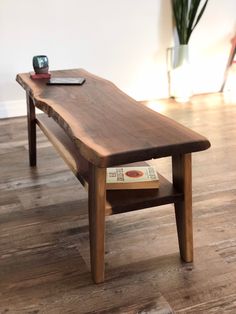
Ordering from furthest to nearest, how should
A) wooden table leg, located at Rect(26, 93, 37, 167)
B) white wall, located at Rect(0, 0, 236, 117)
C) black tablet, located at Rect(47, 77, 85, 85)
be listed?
1. white wall, located at Rect(0, 0, 236, 117)
2. wooden table leg, located at Rect(26, 93, 37, 167)
3. black tablet, located at Rect(47, 77, 85, 85)

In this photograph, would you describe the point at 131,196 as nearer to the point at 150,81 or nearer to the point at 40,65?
the point at 40,65

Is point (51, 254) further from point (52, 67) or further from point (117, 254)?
point (52, 67)

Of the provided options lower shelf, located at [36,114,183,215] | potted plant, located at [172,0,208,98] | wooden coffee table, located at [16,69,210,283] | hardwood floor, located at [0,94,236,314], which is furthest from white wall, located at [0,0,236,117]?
lower shelf, located at [36,114,183,215]

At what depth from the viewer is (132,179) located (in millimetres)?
1827

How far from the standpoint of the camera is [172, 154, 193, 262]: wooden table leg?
172 centimetres

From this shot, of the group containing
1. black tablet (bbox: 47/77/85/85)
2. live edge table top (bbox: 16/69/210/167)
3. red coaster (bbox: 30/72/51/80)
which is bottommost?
live edge table top (bbox: 16/69/210/167)

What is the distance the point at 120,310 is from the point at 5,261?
0.54m

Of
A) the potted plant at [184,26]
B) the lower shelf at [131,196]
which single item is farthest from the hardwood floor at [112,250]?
the potted plant at [184,26]

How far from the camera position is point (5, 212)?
2.26 meters

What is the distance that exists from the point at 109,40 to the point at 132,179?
229 cm

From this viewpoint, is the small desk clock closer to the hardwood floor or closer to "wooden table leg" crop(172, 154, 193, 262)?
the hardwood floor

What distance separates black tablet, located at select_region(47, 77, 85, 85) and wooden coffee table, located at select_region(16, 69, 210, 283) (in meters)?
0.26

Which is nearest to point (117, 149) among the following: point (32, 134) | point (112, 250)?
point (112, 250)

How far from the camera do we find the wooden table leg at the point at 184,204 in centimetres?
172
